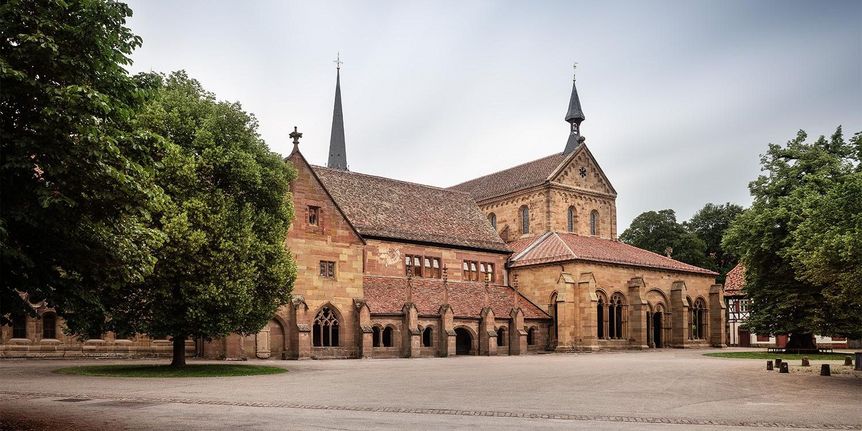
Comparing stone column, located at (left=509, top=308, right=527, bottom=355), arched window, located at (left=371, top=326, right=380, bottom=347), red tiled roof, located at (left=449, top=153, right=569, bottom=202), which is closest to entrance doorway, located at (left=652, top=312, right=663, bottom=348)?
stone column, located at (left=509, top=308, right=527, bottom=355)

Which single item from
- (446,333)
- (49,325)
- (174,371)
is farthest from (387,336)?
(174,371)

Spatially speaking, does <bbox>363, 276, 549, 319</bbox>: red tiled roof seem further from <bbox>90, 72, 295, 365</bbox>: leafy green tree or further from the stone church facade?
<bbox>90, 72, 295, 365</bbox>: leafy green tree

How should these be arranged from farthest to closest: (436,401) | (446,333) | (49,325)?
(446,333) < (49,325) < (436,401)

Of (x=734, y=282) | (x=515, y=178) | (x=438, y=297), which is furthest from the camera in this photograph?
(x=734, y=282)

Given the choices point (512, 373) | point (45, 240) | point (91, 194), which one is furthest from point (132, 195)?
point (512, 373)

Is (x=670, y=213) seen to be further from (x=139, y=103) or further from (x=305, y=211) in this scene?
(x=139, y=103)

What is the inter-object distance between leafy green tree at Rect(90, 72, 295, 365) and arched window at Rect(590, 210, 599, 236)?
43616 millimetres

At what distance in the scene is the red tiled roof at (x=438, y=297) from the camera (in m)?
51.1

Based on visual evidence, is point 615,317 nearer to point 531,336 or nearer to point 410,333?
point 531,336

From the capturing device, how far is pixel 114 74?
16.3 m

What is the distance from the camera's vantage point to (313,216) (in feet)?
159

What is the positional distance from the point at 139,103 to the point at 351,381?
12591 millimetres

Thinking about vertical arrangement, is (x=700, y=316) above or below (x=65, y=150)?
below

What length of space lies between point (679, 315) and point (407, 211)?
24.6 m
